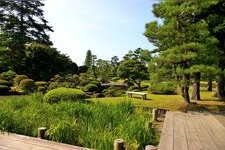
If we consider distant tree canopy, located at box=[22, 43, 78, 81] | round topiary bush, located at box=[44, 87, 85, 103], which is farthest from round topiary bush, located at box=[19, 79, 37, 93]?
round topiary bush, located at box=[44, 87, 85, 103]

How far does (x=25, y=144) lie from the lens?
5.64 meters

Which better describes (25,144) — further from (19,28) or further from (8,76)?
(19,28)

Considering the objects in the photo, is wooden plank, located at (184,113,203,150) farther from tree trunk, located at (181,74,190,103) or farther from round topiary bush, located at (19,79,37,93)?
round topiary bush, located at (19,79,37,93)

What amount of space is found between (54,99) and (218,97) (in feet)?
37.9

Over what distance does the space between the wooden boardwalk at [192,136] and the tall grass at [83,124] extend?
39 centimetres

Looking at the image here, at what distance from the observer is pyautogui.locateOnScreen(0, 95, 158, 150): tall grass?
5585 mm

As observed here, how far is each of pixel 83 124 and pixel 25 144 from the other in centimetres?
140

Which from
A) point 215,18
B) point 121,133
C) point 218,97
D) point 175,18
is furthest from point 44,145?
point 218,97

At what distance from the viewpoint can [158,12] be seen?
46.7ft

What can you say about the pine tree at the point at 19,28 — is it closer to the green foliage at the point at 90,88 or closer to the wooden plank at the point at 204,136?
the green foliage at the point at 90,88

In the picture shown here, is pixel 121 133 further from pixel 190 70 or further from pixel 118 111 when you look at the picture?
pixel 190 70

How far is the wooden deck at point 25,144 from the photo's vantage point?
206 inches

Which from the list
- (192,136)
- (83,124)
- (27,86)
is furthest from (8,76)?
(192,136)

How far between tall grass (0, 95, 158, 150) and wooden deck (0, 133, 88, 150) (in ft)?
1.09
